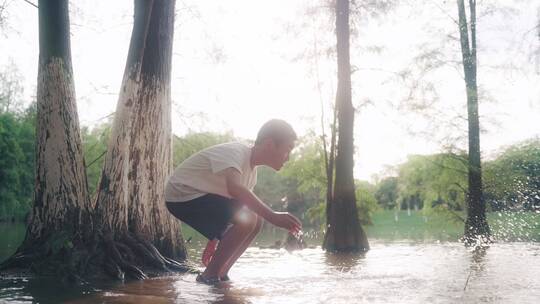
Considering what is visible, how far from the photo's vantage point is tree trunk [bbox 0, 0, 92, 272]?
6.21 metres

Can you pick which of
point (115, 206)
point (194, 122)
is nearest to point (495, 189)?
point (194, 122)

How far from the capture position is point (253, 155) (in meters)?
4.74

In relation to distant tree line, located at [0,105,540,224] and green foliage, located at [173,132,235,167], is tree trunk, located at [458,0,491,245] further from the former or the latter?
green foliage, located at [173,132,235,167]

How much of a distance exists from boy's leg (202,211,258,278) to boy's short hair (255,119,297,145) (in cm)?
73

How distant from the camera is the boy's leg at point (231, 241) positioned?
469 cm

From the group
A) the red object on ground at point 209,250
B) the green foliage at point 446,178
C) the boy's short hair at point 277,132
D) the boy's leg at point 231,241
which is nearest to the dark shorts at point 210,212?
the boy's leg at point 231,241

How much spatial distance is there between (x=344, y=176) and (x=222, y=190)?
7.69 metres

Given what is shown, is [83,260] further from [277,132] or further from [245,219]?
[277,132]

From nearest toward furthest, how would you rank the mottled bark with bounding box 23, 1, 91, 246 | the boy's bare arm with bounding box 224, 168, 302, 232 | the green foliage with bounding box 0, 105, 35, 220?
the boy's bare arm with bounding box 224, 168, 302, 232 < the mottled bark with bounding box 23, 1, 91, 246 < the green foliage with bounding box 0, 105, 35, 220

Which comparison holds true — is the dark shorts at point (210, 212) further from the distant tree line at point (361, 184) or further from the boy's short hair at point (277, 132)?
the distant tree line at point (361, 184)

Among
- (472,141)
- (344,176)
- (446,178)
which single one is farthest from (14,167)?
(472,141)

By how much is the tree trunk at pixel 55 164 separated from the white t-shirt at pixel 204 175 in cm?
205

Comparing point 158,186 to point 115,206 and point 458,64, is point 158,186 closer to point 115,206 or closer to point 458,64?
point 115,206

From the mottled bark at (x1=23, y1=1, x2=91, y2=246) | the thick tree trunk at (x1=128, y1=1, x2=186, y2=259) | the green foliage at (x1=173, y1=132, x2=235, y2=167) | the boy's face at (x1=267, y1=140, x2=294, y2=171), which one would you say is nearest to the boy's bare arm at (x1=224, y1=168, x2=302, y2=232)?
the boy's face at (x1=267, y1=140, x2=294, y2=171)
